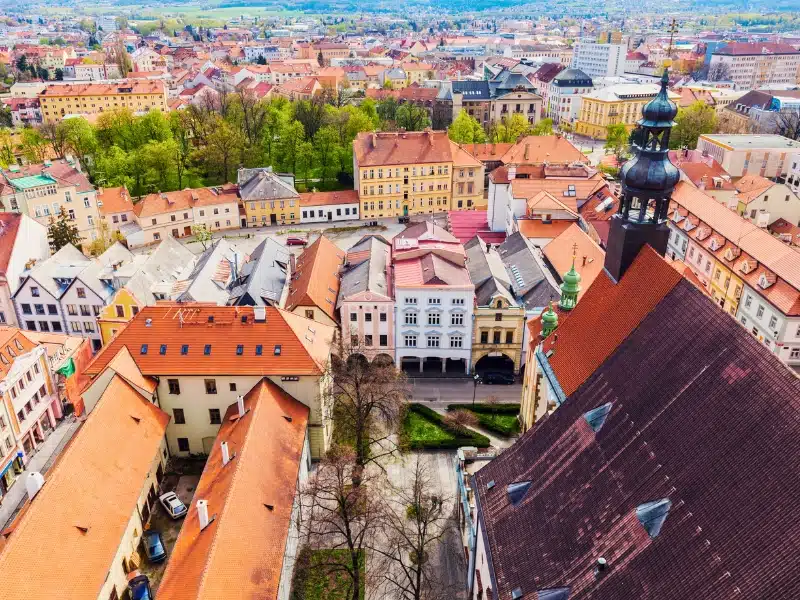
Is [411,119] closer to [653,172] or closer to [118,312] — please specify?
[118,312]

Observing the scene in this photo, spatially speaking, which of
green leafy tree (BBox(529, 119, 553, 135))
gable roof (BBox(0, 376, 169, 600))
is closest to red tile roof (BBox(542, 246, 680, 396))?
gable roof (BBox(0, 376, 169, 600))

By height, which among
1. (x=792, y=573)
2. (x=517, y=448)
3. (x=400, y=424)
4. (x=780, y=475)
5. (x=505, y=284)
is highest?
(x=780, y=475)

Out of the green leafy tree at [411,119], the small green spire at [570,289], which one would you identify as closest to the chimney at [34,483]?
the small green spire at [570,289]

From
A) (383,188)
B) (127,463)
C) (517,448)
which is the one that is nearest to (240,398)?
(127,463)

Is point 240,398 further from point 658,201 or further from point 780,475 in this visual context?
point 780,475

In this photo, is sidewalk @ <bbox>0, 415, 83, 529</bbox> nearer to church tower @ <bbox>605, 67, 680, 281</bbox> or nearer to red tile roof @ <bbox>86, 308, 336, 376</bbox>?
red tile roof @ <bbox>86, 308, 336, 376</bbox>

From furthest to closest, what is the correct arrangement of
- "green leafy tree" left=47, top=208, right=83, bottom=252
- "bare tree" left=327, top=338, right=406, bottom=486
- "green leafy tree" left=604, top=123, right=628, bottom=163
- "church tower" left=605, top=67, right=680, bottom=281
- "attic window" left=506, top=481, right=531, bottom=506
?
"green leafy tree" left=604, top=123, right=628, bottom=163, "green leafy tree" left=47, top=208, right=83, bottom=252, "bare tree" left=327, top=338, right=406, bottom=486, "church tower" left=605, top=67, right=680, bottom=281, "attic window" left=506, top=481, right=531, bottom=506
